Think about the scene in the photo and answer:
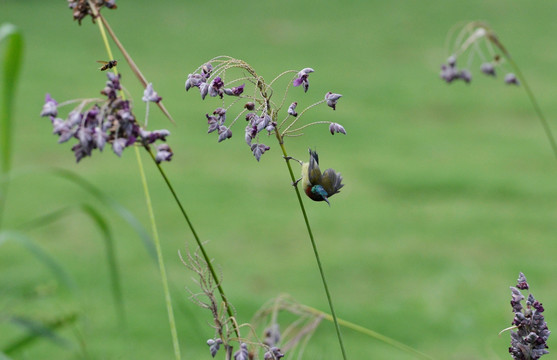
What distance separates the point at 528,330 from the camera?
0.51 m

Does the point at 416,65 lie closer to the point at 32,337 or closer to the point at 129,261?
the point at 129,261

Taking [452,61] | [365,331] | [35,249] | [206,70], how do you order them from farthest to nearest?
[452,61], [35,249], [365,331], [206,70]

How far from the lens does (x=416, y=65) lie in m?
6.33

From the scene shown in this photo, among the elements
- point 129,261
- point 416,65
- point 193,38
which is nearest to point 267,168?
point 129,261

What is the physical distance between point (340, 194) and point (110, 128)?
3.77 m

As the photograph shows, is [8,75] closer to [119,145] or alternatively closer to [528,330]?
[119,145]

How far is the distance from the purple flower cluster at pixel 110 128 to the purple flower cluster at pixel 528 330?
10.1 inches

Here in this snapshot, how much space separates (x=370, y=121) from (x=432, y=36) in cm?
204

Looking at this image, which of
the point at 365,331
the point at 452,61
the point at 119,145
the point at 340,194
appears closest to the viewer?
the point at 119,145

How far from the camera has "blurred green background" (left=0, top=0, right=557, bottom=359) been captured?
2.97 metres

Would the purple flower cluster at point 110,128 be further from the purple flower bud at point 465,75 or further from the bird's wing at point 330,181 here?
the purple flower bud at point 465,75

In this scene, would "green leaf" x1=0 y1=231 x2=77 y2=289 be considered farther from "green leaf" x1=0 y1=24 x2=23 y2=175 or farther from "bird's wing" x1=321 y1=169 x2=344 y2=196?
"bird's wing" x1=321 y1=169 x2=344 y2=196

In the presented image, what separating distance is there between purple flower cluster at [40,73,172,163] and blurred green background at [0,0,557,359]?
0.94 m

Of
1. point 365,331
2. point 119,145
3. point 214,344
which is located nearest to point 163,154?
point 119,145
